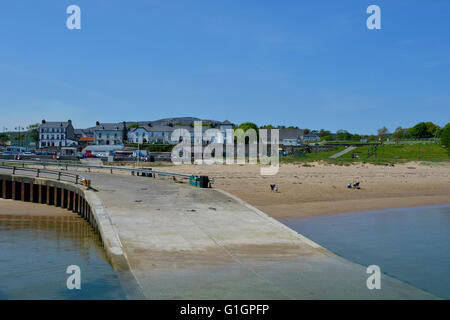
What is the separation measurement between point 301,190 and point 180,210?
59.5 feet

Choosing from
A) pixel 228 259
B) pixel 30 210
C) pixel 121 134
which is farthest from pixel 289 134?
pixel 228 259

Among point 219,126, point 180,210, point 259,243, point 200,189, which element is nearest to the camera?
point 259,243

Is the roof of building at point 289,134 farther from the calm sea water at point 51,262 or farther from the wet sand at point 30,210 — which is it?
the calm sea water at point 51,262

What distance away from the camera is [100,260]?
47.1 feet

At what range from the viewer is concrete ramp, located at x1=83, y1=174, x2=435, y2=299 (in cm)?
953

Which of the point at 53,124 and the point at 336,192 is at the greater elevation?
the point at 53,124

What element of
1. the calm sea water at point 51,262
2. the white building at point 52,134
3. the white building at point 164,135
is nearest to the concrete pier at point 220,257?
the calm sea water at point 51,262

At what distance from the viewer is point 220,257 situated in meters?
12.3

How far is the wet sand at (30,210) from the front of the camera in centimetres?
2702

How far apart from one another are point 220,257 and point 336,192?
25.5 m

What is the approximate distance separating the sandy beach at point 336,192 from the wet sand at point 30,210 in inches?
518

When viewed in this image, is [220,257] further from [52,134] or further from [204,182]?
[52,134]
